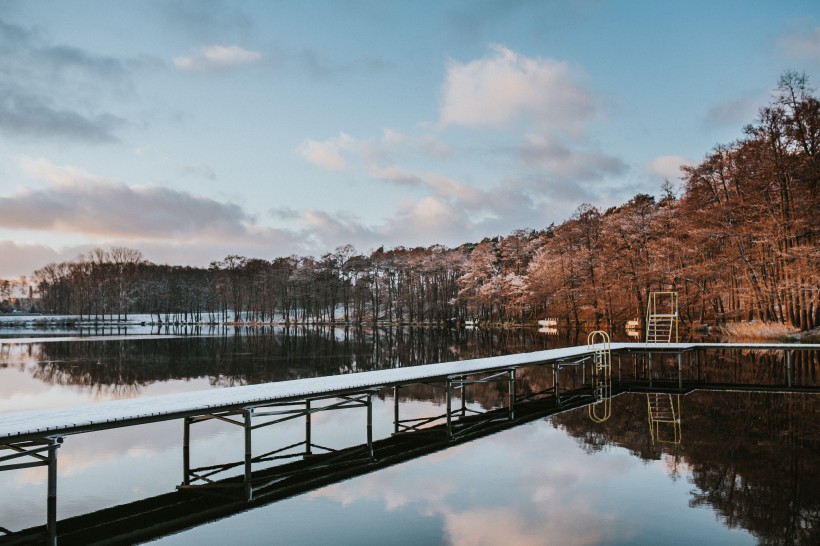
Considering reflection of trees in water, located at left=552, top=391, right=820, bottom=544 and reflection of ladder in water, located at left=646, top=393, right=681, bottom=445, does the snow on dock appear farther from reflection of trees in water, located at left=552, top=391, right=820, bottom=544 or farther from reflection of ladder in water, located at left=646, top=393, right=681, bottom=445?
reflection of ladder in water, located at left=646, top=393, right=681, bottom=445

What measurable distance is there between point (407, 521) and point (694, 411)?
404 inches

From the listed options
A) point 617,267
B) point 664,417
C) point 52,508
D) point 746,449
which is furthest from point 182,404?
point 617,267

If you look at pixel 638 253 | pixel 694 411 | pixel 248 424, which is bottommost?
Result: pixel 694 411

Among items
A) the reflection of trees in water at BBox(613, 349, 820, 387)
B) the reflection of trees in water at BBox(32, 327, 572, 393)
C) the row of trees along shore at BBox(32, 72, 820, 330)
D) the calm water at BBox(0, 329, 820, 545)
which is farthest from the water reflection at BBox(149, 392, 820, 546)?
the row of trees along shore at BBox(32, 72, 820, 330)

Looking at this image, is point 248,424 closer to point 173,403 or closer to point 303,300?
point 173,403

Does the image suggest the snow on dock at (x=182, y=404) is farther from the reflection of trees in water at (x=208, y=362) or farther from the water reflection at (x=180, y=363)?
the reflection of trees in water at (x=208, y=362)

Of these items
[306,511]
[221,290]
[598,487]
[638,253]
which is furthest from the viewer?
[221,290]

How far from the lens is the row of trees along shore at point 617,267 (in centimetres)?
3397

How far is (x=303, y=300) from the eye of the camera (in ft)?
307

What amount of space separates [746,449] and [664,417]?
3502mm

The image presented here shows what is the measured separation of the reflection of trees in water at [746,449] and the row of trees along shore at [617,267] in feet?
62.6

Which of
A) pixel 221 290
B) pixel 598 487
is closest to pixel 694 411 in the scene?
pixel 598 487

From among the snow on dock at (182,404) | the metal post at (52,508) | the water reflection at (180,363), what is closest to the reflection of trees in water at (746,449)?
the snow on dock at (182,404)

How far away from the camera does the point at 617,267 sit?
49.0 metres
